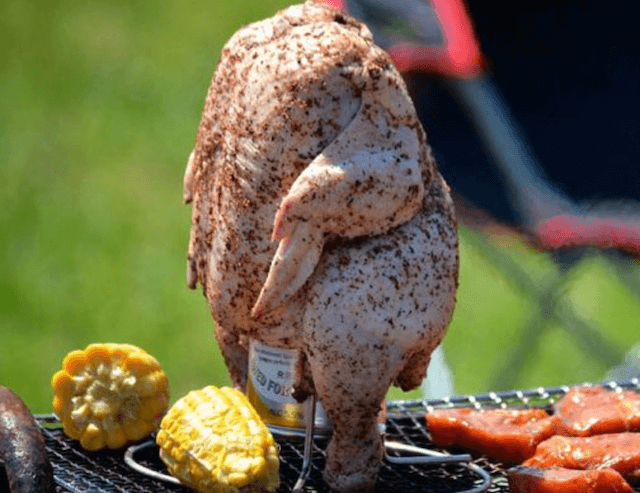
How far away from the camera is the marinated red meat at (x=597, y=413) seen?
3.24 metres

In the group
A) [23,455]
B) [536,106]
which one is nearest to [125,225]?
[536,106]

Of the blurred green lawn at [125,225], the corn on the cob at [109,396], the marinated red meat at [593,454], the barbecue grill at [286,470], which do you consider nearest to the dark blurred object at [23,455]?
the barbecue grill at [286,470]

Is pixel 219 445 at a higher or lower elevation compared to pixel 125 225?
higher

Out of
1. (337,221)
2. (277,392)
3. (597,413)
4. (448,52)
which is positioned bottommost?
(597,413)

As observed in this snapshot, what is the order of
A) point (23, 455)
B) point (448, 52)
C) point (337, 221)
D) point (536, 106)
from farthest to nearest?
point (536, 106), point (448, 52), point (337, 221), point (23, 455)

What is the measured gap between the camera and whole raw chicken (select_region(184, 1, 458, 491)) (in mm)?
2744

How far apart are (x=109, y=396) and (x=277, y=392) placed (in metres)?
0.33

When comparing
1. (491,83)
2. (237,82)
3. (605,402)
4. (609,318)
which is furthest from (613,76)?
(237,82)

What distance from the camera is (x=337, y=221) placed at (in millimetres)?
→ 2748

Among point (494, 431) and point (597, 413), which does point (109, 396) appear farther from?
point (597, 413)

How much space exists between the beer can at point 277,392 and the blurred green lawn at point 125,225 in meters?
1.78

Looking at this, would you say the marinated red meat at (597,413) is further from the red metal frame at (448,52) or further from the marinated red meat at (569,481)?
the red metal frame at (448,52)

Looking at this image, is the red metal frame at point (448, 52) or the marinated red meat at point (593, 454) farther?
the red metal frame at point (448, 52)

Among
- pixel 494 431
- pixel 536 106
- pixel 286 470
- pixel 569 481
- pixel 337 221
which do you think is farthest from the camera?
pixel 536 106
